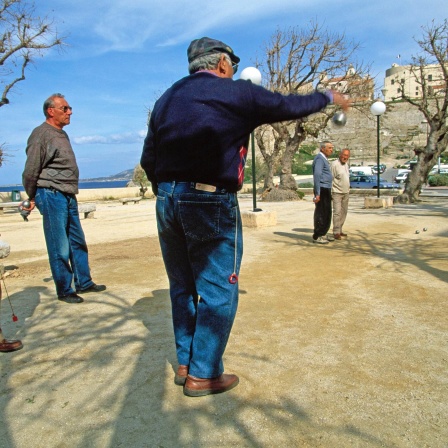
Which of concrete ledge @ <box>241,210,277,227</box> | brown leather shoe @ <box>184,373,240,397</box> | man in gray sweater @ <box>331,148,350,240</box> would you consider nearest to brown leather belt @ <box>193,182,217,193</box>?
brown leather shoe @ <box>184,373,240,397</box>

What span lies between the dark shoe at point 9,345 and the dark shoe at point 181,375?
1.30 metres

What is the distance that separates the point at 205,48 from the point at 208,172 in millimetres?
698

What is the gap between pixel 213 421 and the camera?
7.30 ft

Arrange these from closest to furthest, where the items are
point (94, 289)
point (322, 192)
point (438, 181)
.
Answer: point (94, 289) < point (322, 192) < point (438, 181)

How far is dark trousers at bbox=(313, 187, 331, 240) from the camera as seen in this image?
25.1ft

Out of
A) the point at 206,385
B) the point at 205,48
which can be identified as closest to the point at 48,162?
the point at 205,48

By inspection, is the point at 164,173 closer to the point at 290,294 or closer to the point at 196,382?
the point at 196,382

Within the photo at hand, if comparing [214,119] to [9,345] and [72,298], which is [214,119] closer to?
[9,345]

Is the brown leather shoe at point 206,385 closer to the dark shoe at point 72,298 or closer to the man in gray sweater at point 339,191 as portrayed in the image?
the dark shoe at point 72,298

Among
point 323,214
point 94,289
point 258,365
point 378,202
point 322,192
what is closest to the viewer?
point 258,365

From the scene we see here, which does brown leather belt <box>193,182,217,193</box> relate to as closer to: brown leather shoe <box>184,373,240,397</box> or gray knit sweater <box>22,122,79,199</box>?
brown leather shoe <box>184,373,240,397</box>

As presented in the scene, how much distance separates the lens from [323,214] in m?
7.64

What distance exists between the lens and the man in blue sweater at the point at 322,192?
7.66m

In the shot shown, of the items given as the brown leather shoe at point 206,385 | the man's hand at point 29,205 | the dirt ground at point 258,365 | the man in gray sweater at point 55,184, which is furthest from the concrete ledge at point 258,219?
the brown leather shoe at point 206,385
